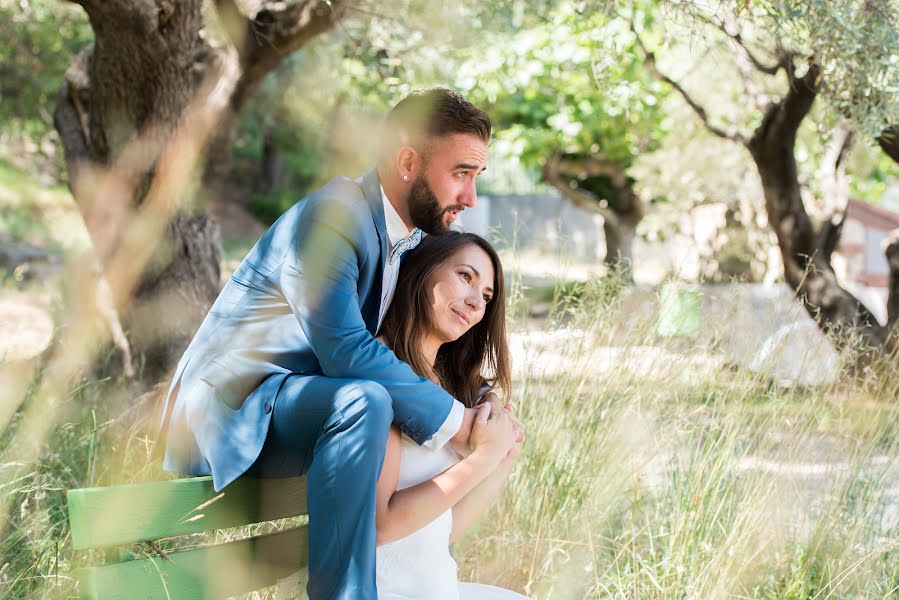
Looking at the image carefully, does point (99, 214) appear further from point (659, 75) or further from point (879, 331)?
point (879, 331)

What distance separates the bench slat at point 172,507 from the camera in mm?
1892

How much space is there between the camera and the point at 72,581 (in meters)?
2.62

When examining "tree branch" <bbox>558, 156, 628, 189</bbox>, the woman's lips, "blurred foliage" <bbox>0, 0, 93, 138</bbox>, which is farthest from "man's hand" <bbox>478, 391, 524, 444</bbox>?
"tree branch" <bbox>558, 156, 628, 189</bbox>

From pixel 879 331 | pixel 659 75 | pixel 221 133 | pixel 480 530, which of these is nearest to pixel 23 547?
pixel 480 530

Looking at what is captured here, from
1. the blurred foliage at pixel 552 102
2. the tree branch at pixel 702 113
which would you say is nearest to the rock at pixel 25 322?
the tree branch at pixel 702 113

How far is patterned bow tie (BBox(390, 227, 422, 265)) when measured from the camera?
2.53 meters

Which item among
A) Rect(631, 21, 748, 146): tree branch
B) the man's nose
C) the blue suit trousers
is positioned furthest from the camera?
Rect(631, 21, 748, 146): tree branch

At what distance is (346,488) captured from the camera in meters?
2.02

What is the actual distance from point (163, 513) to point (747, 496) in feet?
5.90

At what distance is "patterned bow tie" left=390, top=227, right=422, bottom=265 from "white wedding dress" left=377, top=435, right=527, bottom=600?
523 millimetres

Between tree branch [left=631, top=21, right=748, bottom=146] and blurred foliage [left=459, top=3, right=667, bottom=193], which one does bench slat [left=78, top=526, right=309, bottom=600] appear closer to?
tree branch [left=631, top=21, right=748, bottom=146]

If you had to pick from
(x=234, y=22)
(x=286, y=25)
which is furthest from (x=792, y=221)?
(x=234, y=22)

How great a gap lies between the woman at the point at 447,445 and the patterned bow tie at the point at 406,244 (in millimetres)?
33

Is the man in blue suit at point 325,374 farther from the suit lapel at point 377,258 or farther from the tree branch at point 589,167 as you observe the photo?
the tree branch at point 589,167
